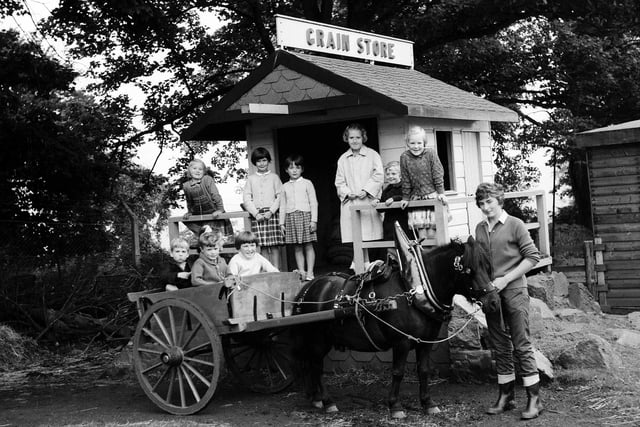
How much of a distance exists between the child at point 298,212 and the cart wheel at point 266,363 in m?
1.24

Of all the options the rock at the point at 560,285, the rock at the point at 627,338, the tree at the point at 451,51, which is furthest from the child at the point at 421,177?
the tree at the point at 451,51

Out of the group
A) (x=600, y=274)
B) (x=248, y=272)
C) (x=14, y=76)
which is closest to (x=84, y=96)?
(x=14, y=76)

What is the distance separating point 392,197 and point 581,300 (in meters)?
5.07

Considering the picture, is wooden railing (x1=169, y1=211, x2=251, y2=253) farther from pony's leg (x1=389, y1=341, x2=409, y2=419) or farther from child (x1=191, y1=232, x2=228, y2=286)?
pony's leg (x1=389, y1=341, x2=409, y2=419)

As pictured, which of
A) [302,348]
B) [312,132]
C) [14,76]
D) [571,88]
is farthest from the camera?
[571,88]

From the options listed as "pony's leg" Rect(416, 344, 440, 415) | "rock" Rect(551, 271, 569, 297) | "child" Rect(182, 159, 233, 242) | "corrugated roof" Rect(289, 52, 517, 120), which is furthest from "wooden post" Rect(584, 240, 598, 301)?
"pony's leg" Rect(416, 344, 440, 415)

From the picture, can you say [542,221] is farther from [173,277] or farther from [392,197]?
[173,277]

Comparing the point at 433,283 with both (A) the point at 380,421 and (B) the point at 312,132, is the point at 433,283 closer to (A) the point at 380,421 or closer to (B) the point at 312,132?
(A) the point at 380,421

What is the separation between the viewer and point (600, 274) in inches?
635

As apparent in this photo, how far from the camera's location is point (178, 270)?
31.0 feet

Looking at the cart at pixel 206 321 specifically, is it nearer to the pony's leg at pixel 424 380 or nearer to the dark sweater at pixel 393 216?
the pony's leg at pixel 424 380

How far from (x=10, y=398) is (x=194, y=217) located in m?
3.17

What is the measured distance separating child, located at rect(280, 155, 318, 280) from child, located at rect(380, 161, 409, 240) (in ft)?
3.01

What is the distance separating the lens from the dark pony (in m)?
7.71
